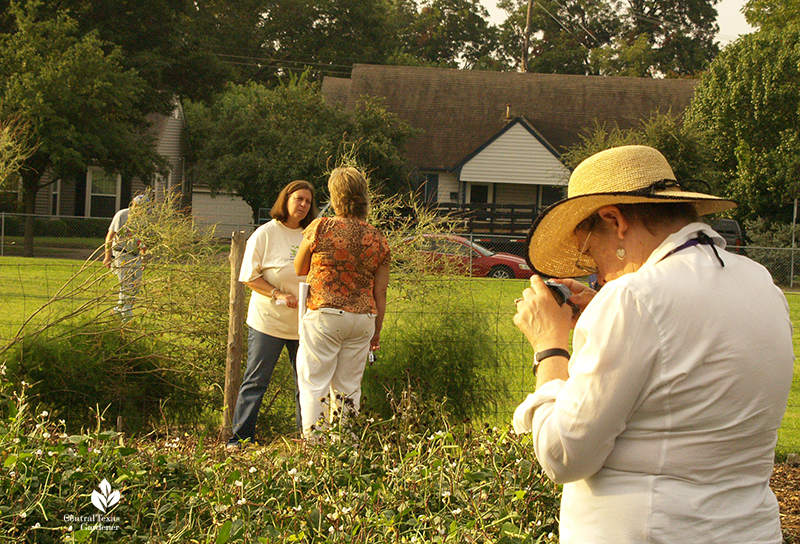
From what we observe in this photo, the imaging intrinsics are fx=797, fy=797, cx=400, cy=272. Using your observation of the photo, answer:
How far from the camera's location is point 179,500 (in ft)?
9.86

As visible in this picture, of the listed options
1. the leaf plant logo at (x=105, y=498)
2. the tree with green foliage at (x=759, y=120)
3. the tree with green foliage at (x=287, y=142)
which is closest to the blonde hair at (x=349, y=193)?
the leaf plant logo at (x=105, y=498)

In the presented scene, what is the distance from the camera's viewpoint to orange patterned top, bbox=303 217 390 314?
430 cm

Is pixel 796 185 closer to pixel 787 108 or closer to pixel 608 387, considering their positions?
pixel 787 108

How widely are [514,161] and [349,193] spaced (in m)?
26.6

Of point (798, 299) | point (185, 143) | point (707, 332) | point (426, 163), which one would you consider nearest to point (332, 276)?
point (707, 332)

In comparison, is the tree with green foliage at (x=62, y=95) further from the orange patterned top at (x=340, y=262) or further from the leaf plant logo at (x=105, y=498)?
the leaf plant logo at (x=105, y=498)

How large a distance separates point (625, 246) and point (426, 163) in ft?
96.1

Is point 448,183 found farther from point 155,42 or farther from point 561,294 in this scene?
point 561,294

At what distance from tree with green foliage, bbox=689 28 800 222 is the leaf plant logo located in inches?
909

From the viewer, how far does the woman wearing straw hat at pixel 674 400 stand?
161 cm

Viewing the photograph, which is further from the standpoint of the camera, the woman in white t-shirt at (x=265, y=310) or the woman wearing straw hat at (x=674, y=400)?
the woman in white t-shirt at (x=265, y=310)

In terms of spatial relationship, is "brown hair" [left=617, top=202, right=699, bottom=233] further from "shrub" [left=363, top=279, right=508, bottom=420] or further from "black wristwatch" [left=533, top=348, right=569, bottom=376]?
"shrub" [left=363, top=279, right=508, bottom=420]

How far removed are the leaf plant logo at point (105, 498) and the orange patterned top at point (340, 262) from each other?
1629mm

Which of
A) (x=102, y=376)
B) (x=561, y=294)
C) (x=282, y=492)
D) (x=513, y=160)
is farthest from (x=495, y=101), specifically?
(x=561, y=294)
